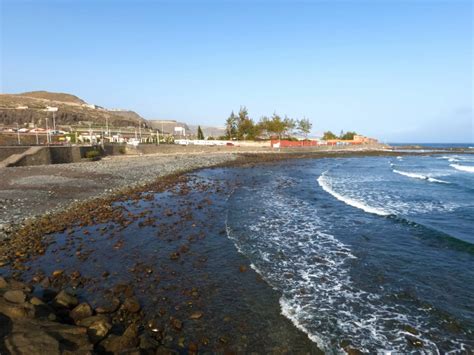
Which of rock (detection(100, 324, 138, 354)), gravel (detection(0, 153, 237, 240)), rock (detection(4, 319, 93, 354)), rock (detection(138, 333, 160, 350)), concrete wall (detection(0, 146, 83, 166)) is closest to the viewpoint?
rock (detection(4, 319, 93, 354))

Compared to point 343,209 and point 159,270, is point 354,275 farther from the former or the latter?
point 343,209

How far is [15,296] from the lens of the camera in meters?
6.08

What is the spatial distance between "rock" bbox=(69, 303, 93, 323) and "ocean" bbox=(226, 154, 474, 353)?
174 inches

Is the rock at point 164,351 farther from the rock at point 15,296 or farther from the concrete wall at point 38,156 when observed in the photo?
the concrete wall at point 38,156

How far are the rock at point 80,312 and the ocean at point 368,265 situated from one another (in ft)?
14.5

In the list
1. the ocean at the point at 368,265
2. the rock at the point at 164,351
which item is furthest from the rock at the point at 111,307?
the ocean at the point at 368,265

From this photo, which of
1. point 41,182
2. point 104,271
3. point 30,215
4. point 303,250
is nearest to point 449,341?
point 303,250

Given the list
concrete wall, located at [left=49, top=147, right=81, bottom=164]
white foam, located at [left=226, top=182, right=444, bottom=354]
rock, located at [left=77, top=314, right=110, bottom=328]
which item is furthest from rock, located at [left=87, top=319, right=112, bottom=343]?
concrete wall, located at [left=49, top=147, right=81, bottom=164]

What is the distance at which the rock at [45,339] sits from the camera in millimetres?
4578

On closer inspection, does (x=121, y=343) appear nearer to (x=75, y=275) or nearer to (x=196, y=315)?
(x=196, y=315)

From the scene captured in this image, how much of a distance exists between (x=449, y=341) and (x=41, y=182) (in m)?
25.8

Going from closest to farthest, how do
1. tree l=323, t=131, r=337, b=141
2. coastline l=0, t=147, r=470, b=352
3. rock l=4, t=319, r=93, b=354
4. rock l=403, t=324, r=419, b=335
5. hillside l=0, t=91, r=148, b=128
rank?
rock l=4, t=319, r=93, b=354 < rock l=403, t=324, r=419, b=335 < coastline l=0, t=147, r=470, b=352 < hillside l=0, t=91, r=148, b=128 < tree l=323, t=131, r=337, b=141

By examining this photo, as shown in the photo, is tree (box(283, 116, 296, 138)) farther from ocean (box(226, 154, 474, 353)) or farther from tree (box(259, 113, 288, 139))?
ocean (box(226, 154, 474, 353))

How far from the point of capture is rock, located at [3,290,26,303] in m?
5.99
